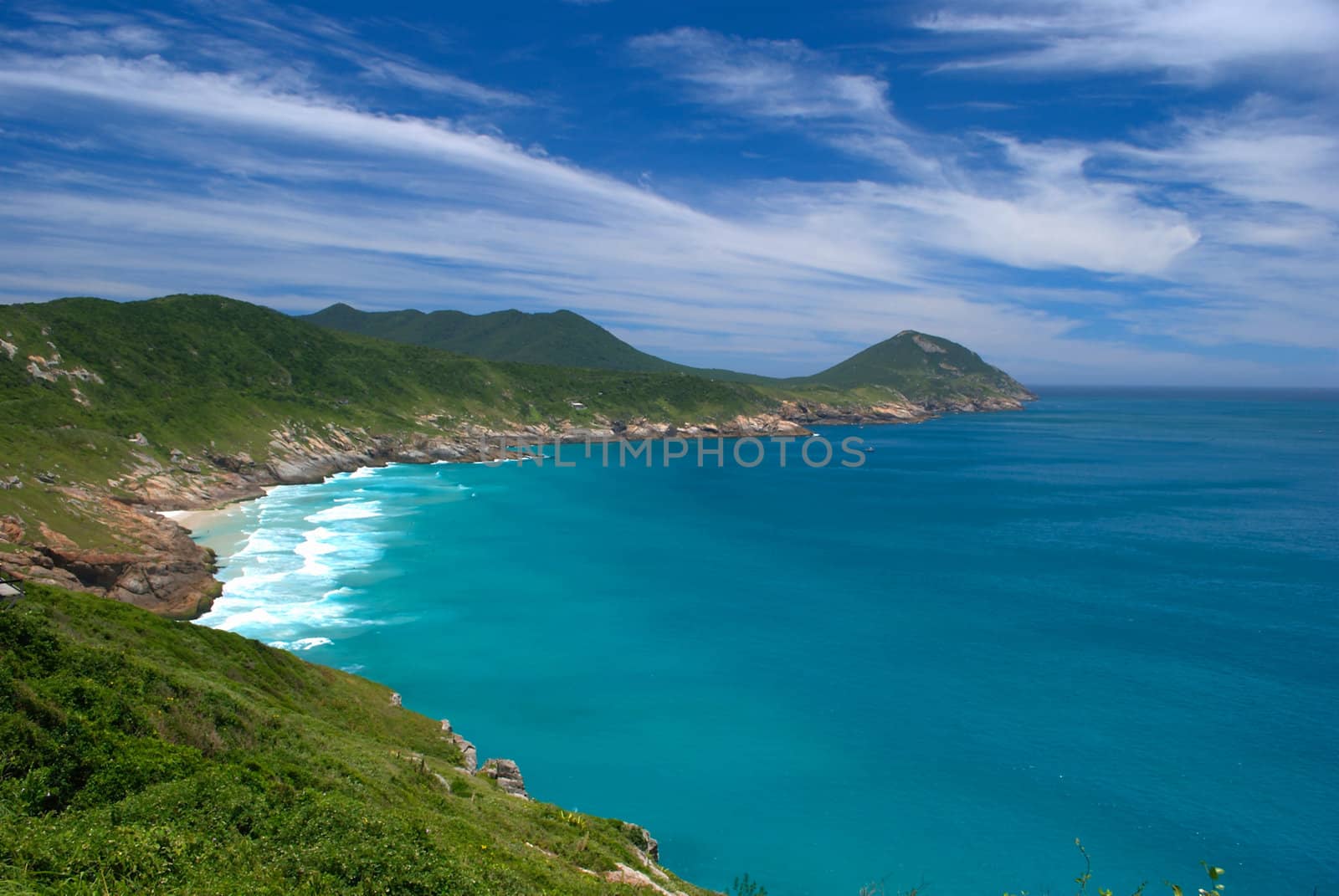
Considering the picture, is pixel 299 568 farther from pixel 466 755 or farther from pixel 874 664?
pixel 874 664

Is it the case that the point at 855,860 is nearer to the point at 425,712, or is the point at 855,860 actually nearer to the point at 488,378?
the point at 425,712

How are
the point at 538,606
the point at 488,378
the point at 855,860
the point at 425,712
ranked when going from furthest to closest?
the point at 488,378 → the point at 538,606 → the point at 425,712 → the point at 855,860

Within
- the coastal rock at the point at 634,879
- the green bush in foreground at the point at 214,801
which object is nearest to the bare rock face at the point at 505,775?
the green bush in foreground at the point at 214,801

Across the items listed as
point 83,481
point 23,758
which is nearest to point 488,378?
point 83,481

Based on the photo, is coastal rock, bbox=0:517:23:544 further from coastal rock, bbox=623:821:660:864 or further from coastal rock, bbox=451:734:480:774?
coastal rock, bbox=623:821:660:864

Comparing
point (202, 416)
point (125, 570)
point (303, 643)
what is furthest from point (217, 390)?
point (303, 643)

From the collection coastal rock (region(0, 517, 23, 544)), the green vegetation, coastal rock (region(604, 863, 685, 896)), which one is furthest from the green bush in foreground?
the green vegetation

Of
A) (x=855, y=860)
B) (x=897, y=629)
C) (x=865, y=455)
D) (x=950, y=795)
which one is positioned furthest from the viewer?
(x=865, y=455)
